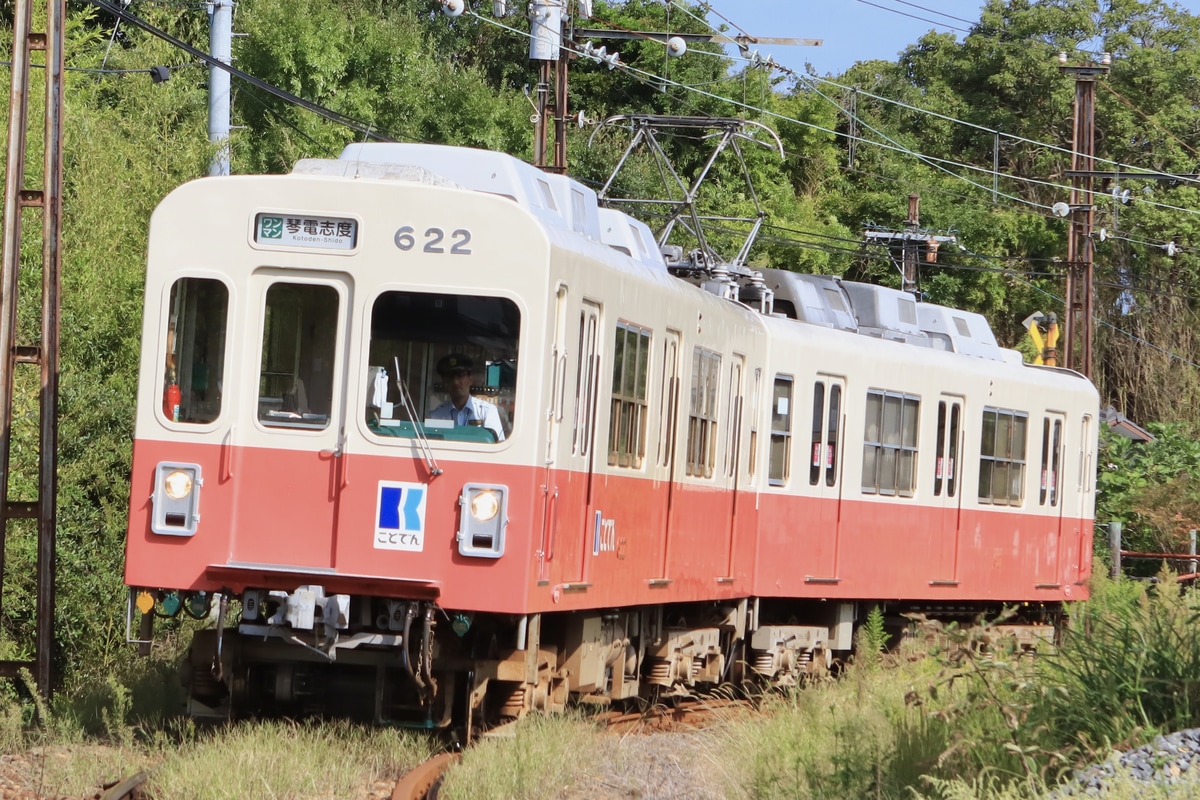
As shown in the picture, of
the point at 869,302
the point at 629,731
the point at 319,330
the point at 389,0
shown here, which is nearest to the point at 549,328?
the point at 319,330

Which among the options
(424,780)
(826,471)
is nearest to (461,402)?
(424,780)

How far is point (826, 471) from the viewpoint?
14641mm

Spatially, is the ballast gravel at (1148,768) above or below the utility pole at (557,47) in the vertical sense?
below

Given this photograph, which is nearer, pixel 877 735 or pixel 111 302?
pixel 877 735

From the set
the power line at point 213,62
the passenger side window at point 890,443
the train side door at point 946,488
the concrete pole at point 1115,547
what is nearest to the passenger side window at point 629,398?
the passenger side window at point 890,443

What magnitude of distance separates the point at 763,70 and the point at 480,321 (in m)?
36.8

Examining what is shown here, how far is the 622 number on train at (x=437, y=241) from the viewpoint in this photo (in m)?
9.31

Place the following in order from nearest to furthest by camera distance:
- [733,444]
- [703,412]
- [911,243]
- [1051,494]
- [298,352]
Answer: [298,352]
[703,412]
[733,444]
[1051,494]
[911,243]

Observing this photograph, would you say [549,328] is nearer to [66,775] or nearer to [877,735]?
[877,735]

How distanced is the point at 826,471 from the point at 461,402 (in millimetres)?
5923

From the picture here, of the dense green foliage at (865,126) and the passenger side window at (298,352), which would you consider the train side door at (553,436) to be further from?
the dense green foliage at (865,126)

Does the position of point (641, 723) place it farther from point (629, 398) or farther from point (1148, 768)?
point (1148, 768)

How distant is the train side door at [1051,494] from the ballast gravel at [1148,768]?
35.3ft

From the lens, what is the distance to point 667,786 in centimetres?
864
